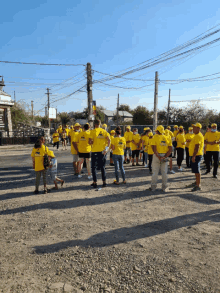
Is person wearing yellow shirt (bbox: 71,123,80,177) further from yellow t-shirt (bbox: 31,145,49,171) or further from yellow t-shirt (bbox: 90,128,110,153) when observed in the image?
yellow t-shirt (bbox: 31,145,49,171)

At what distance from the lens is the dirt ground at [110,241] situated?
113 inches

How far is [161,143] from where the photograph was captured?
22.0 ft

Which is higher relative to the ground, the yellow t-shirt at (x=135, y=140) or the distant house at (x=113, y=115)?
the distant house at (x=113, y=115)

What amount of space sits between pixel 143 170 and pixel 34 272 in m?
7.69

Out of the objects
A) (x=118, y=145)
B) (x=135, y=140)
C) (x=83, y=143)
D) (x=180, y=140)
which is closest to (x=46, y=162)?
(x=83, y=143)

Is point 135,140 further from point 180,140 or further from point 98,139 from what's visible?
point 98,139

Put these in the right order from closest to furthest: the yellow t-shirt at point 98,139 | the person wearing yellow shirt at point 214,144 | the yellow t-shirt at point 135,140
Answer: the yellow t-shirt at point 98,139 → the person wearing yellow shirt at point 214,144 → the yellow t-shirt at point 135,140

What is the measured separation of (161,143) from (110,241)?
3.62m

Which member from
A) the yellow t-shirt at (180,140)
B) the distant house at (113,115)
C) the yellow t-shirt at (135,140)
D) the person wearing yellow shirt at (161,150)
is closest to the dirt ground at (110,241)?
the person wearing yellow shirt at (161,150)

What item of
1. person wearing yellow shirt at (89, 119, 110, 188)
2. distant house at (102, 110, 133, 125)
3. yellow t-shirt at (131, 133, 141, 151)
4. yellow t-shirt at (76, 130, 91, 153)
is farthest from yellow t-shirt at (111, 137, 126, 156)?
distant house at (102, 110, 133, 125)

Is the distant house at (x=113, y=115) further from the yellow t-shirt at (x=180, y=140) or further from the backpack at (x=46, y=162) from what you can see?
the backpack at (x=46, y=162)

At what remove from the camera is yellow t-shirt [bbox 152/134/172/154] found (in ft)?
22.0

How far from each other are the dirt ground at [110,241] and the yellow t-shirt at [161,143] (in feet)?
4.16

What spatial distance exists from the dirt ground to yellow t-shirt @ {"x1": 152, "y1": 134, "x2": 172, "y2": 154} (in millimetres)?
1267
